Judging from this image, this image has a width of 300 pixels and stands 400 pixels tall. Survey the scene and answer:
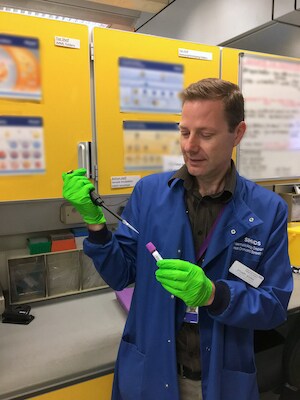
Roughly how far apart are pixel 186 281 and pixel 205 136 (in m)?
0.43

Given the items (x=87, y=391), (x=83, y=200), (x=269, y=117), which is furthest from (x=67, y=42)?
(x=87, y=391)

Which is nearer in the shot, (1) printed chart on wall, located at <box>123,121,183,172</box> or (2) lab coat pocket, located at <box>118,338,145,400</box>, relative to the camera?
(2) lab coat pocket, located at <box>118,338,145,400</box>

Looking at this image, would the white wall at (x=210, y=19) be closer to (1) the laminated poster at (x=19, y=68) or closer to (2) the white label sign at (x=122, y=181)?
(2) the white label sign at (x=122, y=181)

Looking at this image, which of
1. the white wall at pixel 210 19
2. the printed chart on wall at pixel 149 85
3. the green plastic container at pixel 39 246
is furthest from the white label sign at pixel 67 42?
the white wall at pixel 210 19

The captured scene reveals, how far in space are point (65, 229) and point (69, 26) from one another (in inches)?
38.9

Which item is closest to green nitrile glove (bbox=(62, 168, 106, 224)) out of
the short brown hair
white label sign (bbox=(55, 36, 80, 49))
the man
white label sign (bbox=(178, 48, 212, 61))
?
the man

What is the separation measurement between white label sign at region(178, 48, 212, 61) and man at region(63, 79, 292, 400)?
30.8 inches

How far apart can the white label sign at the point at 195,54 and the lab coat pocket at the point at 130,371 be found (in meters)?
1.40

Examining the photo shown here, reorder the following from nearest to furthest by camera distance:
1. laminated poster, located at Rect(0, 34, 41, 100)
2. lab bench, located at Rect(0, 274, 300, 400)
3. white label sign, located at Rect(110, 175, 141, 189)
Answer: lab bench, located at Rect(0, 274, 300, 400) < laminated poster, located at Rect(0, 34, 41, 100) < white label sign, located at Rect(110, 175, 141, 189)

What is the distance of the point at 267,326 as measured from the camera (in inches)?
37.8

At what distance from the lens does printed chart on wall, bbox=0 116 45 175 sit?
136 cm

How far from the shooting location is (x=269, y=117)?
1985 millimetres

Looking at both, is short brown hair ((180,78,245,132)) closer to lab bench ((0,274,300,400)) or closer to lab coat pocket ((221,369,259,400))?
lab coat pocket ((221,369,259,400))

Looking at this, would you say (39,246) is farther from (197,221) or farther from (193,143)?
(193,143)
